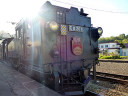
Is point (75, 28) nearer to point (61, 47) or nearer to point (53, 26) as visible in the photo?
point (61, 47)

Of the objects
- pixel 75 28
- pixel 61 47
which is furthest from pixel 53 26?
pixel 75 28

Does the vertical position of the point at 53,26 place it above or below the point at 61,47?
above

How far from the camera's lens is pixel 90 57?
16.5 ft

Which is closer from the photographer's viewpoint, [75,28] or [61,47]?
[61,47]

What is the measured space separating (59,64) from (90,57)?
1.82 metres

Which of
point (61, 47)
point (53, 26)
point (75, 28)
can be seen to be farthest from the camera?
point (75, 28)

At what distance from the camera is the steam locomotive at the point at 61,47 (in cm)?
353

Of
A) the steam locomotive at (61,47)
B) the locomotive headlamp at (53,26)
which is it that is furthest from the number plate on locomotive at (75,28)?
the locomotive headlamp at (53,26)

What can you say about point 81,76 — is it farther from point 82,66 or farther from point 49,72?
point 49,72

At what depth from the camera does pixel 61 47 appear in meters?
3.96

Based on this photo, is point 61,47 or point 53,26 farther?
point 61,47

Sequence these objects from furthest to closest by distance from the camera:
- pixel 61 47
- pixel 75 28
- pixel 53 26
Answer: pixel 75 28 < pixel 61 47 < pixel 53 26

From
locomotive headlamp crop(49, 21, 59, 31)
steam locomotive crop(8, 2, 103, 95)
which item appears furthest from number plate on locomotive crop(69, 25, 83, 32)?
locomotive headlamp crop(49, 21, 59, 31)

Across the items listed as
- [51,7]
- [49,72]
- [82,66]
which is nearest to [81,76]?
[82,66]
